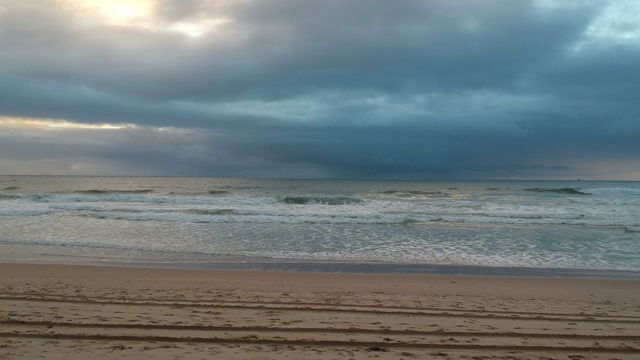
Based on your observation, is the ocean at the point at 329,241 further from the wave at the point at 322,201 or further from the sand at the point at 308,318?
the wave at the point at 322,201

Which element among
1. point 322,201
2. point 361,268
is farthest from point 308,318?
point 322,201

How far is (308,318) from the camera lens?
6430 millimetres

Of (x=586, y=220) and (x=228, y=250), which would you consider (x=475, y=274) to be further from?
(x=586, y=220)

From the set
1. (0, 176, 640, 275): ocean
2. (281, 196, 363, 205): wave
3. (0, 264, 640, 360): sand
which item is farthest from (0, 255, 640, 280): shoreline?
(281, 196, 363, 205): wave

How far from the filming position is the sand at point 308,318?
5109 mm

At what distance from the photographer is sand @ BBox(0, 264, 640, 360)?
16.8 feet

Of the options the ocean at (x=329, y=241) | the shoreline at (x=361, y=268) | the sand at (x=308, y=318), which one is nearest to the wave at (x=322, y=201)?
the ocean at (x=329, y=241)

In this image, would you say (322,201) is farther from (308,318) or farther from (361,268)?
(308,318)

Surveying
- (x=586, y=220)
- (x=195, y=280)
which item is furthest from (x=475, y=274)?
(x=586, y=220)

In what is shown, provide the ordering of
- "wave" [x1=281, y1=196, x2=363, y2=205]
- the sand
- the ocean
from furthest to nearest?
1. "wave" [x1=281, y1=196, x2=363, y2=205]
2. the ocean
3. the sand

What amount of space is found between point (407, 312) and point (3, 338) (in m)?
5.44

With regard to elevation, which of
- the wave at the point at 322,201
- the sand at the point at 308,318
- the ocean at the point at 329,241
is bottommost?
the ocean at the point at 329,241

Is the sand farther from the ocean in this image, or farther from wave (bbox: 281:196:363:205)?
wave (bbox: 281:196:363:205)

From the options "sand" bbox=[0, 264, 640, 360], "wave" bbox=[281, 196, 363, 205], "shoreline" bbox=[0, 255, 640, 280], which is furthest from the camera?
"wave" bbox=[281, 196, 363, 205]
